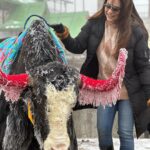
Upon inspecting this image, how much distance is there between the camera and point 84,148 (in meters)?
6.45

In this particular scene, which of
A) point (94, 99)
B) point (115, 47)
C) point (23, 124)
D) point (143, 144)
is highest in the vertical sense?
point (115, 47)

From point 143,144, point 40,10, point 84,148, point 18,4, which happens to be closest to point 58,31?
point 84,148

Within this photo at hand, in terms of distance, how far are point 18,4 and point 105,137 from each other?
1620 centimetres

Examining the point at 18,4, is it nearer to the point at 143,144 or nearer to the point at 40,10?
the point at 40,10

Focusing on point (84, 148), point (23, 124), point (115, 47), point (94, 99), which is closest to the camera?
point (94, 99)

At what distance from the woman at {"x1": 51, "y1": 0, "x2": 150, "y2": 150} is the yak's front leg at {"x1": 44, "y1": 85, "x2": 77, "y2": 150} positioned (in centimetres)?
98

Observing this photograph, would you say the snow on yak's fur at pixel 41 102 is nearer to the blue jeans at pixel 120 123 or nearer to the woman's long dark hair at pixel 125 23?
the blue jeans at pixel 120 123

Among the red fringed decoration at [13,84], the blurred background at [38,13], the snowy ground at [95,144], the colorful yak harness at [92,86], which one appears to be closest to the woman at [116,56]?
the colorful yak harness at [92,86]

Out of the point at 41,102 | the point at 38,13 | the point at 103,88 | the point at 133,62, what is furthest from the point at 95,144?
the point at 38,13

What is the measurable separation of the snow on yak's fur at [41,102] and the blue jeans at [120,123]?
1.35ft

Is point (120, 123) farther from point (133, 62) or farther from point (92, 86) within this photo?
point (92, 86)

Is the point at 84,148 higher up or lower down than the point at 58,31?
lower down

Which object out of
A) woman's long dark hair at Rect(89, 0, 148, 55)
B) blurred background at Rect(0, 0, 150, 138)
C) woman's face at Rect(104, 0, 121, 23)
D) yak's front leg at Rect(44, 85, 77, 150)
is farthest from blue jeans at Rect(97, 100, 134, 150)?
blurred background at Rect(0, 0, 150, 138)

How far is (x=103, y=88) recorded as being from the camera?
3.16 meters
